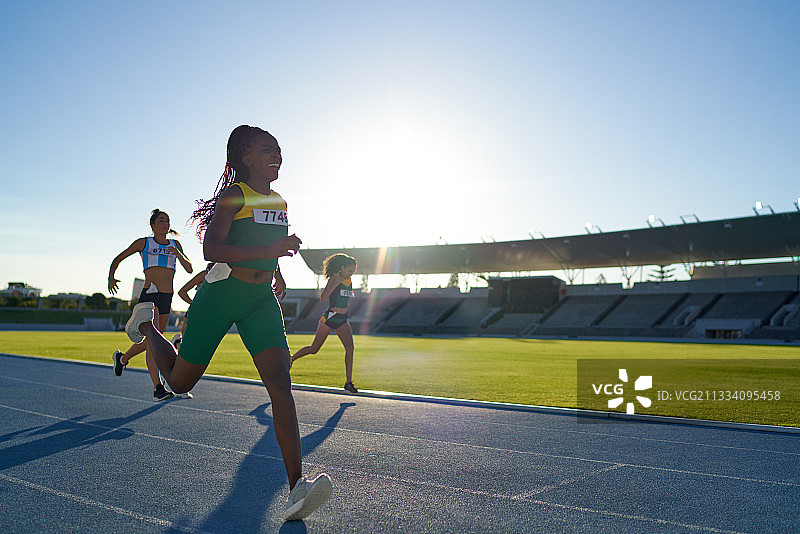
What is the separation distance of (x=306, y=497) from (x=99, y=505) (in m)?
1.21

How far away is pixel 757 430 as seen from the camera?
5875mm

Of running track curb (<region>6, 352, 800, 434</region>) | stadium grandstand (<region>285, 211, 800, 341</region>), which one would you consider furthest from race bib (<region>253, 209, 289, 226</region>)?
stadium grandstand (<region>285, 211, 800, 341</region>)

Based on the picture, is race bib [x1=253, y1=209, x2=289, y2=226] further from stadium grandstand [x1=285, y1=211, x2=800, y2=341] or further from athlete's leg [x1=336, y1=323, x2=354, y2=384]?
stadium grandstand [x1=285, y1=211, x2=800, y2=341]

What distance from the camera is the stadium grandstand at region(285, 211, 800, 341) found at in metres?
45.8

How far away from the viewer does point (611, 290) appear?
56219mm

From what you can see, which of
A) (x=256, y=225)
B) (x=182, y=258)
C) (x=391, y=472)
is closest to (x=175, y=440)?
(x=391, y=472)

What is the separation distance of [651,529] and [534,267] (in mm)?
61210

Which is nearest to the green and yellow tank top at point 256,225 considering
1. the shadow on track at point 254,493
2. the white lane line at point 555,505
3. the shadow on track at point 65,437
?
the shadow on track at point 254,493

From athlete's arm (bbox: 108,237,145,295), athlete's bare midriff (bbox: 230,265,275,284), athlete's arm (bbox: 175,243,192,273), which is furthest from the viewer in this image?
athlete's arm (bbox: 175,243,192,273)

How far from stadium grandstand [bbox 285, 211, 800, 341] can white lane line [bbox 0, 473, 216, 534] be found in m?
45.4

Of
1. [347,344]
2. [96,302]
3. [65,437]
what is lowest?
[65,437]

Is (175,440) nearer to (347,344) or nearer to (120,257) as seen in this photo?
(120,257)

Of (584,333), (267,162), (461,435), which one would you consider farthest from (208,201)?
(584,333)

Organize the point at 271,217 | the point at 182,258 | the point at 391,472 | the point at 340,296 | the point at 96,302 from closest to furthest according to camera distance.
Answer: the point at 271,217, the point at 391,472, the point at 182,258, the point at 340,296, the point at 96,302
